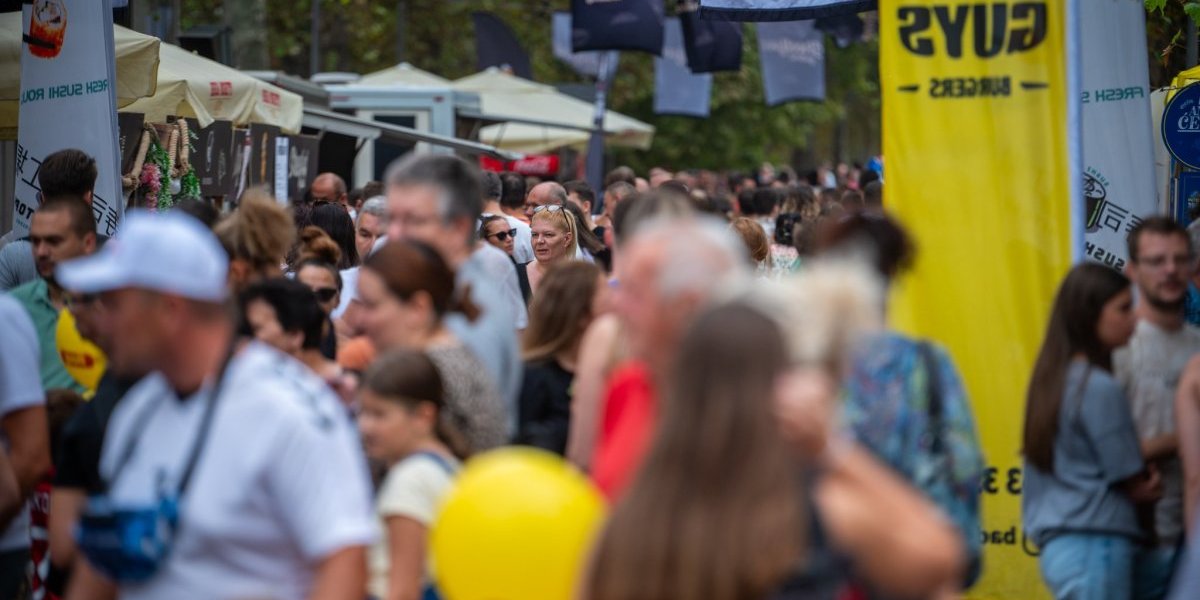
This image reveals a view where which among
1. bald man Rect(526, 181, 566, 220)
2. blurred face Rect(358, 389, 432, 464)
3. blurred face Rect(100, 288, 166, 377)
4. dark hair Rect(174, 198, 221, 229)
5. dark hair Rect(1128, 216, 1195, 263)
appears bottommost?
blurred face Rect(358, 389, 432, 464)

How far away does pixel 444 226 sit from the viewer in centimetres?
499

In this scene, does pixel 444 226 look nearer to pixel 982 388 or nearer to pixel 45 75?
pixel 982 388

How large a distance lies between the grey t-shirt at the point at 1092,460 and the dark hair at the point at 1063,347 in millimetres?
33

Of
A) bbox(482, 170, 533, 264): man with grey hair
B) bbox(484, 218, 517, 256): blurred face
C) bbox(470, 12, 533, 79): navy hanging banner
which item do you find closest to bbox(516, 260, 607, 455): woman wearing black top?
bbox(484, 218, 517, 256): blurred face

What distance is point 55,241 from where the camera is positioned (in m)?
6.64

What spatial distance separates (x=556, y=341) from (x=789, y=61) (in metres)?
21.0

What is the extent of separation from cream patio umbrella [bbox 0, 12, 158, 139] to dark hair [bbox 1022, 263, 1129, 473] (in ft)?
21.0

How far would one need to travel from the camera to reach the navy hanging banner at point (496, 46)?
3186 cm

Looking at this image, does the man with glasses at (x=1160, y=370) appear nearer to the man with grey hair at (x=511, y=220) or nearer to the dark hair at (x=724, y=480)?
the dark hair at (x=724, y=480)

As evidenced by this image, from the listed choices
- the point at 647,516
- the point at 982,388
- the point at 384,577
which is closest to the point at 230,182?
the point at 982,388

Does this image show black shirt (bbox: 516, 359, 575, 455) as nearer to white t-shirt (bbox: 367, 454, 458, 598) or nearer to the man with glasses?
white t-shirt (bbox: 367, 454, 458, 598)

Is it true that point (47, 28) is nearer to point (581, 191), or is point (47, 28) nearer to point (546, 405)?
point (546, 405)

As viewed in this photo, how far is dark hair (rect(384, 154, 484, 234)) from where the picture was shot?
197 inches

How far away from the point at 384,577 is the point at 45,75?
5480 mm
